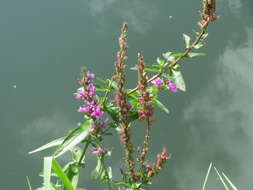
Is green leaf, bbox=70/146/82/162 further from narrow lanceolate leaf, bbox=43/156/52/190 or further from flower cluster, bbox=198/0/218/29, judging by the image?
flower cluster, bbox=198/0/218/29

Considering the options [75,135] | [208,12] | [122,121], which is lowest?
[122,121]

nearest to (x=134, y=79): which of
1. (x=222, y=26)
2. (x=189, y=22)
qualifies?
(x=189, y=22)

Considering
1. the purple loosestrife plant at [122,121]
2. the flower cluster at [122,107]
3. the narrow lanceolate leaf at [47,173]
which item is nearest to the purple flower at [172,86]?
the purple loosestrife plant at [122,121]

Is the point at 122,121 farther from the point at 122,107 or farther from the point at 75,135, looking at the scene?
the point at 75,135

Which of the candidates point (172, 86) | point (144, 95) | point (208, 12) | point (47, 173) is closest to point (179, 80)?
point (172, 86)

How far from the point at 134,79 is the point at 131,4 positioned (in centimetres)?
210

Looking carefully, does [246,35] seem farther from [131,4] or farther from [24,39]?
[24,39]

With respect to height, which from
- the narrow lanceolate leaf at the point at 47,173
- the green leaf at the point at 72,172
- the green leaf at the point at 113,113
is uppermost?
the green leaf at the point at 113,113

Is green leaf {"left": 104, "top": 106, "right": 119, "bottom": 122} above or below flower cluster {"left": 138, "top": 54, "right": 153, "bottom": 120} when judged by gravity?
above

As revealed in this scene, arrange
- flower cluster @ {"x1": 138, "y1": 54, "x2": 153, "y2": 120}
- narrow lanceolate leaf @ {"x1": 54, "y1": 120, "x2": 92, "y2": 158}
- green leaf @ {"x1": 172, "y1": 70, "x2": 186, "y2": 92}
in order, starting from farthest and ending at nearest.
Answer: green leaf @ {"x1": 172, "y1": 70, "x2": 186, "y2": 92}, narrow lanceolate leaf @ {"x1": 54, "y1": 120, "x2": 92, "y2": 158}, flower cluster @ {"x1": 138, "y1": 54, "x2": 153, "y2": 120}

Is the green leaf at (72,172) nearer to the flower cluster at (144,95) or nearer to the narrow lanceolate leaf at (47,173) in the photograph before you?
the narrow lanceolate leaf at (47,173)

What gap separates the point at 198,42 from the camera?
121cm

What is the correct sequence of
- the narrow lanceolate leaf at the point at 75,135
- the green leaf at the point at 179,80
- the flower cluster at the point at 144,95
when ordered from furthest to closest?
the green leaf at the point at 179,80
the narrow lanceolate leaf at the point at 75,135
the flower cluster at the point at 144,95

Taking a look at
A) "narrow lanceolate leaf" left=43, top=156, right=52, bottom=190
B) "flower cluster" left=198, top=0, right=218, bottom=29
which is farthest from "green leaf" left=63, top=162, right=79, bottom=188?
"flower cluster" left=198, top=0, right=218, bottom=29
